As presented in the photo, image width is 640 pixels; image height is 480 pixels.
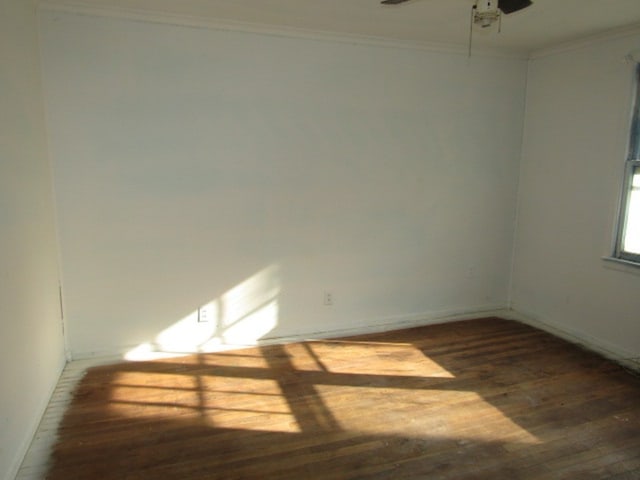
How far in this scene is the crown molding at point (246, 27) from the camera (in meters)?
2.84

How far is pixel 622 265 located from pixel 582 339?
74cm

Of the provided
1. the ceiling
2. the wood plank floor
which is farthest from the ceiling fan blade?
the wood plank floor

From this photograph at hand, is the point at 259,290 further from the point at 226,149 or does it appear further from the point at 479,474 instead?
the point at 479,474

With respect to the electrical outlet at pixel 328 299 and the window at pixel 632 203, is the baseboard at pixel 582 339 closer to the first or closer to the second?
the window at pixel 632 203

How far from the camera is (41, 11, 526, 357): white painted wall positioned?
3.04 metres

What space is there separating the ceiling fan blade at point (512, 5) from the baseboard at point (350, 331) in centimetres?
267

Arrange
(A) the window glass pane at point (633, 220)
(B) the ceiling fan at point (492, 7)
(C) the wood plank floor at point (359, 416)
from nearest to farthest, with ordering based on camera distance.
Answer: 1. (B) the ceiling fan at point (492, 7)
2. (C) the wood plank floor at point (359, 416)
3. (A) the window glass pane at point (633, 220)

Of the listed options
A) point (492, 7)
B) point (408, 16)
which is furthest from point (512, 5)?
point (408, 16)

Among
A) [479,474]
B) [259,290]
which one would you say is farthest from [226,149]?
[479,474]

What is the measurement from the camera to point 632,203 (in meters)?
3.35

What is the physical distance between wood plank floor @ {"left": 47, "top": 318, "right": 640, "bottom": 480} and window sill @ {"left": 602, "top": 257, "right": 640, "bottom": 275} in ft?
2.33

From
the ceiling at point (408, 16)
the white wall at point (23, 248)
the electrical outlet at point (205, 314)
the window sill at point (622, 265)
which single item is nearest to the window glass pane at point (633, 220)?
the window sill at point (622, 265)

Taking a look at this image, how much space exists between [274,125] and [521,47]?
7.62 ft

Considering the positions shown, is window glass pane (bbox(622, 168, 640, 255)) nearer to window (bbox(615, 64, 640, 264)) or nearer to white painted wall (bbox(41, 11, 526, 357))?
window (bbox(615, 64, 640, 264))
